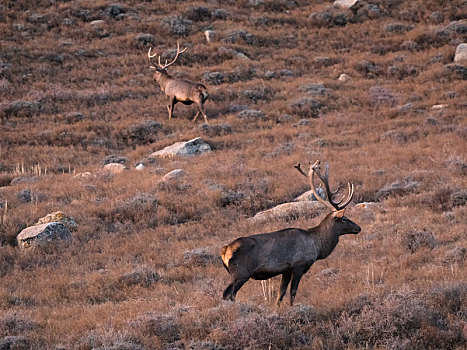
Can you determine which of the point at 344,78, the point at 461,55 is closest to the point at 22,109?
the point at 344,78

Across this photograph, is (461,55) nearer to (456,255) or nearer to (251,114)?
(251,114)

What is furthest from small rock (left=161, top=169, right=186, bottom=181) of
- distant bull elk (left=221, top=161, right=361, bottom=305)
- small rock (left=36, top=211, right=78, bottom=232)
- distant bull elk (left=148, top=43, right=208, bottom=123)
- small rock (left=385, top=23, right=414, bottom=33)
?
small rock (left=385, top=23, right=414, bottom=33)

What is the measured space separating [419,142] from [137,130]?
9134 mm

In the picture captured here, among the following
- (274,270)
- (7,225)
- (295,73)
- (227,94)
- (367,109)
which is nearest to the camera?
(274,270)

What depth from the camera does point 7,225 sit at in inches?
474

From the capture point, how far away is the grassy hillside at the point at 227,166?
7.15 m

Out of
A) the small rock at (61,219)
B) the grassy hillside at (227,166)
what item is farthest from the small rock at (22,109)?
the small rock at (61,219)

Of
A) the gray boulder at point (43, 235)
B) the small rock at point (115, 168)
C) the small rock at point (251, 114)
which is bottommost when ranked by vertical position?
the small rock at point (251, 114)

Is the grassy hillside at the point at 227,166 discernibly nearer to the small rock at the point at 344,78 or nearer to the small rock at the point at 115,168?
the small rock at the point at 344,78

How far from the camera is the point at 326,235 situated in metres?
8.29

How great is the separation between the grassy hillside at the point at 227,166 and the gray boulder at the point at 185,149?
1.61ft

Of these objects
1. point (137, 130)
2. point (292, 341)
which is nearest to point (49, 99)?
point (137, 130)

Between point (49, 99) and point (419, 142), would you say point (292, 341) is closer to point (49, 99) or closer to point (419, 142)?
point (419, 142)

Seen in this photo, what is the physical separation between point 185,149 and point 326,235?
34.0 ft
